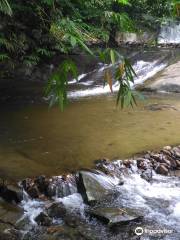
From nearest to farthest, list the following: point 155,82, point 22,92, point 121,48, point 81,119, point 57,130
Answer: point 57,130 < point 81,119 < point 22,92 < point 155,82 < point 121,48

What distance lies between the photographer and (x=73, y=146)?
225 inches

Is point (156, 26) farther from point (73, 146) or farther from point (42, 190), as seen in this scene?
point (42, 190)

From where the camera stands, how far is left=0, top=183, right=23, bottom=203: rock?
421cm

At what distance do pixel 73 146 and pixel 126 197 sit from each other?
5.08 ft

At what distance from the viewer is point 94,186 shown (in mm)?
4480

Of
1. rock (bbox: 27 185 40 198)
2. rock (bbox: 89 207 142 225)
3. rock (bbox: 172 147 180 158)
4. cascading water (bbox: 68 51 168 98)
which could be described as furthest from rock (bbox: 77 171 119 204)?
cascading water (bbox: 68 51 168 98)

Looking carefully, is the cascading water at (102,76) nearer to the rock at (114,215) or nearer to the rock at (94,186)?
the rock at (94,186)

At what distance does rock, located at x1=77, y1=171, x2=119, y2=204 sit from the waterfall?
11.4m

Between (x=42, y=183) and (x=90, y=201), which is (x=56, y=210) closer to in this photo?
(x=90, y=201)

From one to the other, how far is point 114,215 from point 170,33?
41.3ft

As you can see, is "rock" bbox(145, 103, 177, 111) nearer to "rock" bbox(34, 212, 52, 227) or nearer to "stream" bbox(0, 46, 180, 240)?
"stream" bbox(0, 46, 180, 240)

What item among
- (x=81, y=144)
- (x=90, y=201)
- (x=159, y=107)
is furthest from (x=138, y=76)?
(x=90, y=201)

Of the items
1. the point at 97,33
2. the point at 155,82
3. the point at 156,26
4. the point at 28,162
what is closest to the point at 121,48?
the point at 156,26

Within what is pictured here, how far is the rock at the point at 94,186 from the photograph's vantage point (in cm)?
431
